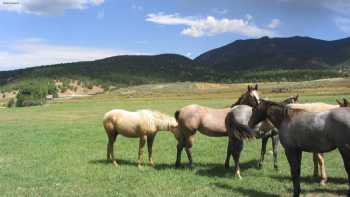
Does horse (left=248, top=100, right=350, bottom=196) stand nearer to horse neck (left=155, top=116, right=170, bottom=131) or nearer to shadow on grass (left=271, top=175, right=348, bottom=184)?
shadow on grass (left=271, top=175, right=348, bottom=184)

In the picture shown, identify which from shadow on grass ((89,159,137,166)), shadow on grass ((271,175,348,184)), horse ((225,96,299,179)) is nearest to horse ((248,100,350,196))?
horse ((225,96,299,179))

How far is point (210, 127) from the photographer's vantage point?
13133 millimetres

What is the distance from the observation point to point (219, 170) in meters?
13.6

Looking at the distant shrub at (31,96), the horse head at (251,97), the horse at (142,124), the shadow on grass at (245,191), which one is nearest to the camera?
the shadow on grass at (245,191)

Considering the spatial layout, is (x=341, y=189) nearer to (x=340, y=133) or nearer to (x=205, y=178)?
(x=340, y=133)

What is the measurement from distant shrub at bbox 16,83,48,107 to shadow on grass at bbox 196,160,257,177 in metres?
90.5

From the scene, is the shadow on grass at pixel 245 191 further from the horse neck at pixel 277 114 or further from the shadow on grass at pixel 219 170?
the horse neck at pixel 277 114

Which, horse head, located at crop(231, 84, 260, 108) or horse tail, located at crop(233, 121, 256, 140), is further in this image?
horse head, located at crop(231, 84, 260, 108)

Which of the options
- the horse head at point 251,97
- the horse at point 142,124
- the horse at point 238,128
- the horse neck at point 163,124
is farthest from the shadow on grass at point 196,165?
the horse head at point 251,97

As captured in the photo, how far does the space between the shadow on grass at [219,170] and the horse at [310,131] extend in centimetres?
315

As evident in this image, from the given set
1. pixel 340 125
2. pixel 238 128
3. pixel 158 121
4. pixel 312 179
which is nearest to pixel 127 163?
pixel 158 121

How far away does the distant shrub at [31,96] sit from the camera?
99312 millimetres

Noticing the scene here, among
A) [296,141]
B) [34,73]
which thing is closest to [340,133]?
[296,141]

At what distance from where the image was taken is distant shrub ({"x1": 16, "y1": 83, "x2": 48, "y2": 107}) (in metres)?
99.3
